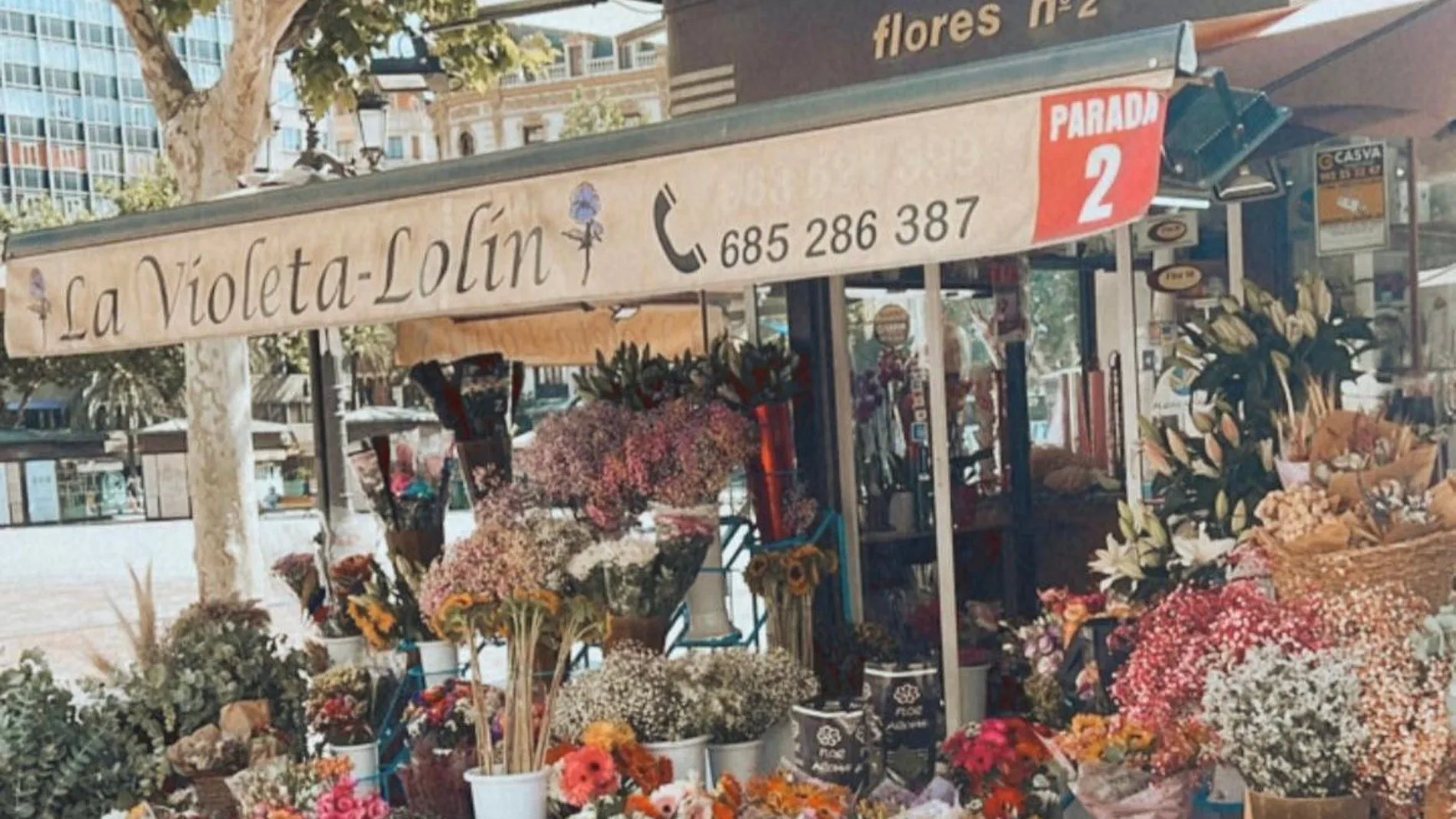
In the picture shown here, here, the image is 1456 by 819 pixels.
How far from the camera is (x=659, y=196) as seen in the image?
140 inches

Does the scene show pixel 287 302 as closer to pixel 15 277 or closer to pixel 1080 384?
pixel 15 277

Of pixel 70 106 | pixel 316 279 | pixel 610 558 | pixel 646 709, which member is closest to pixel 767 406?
pixel 610 558

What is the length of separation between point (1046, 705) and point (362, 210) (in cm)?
231

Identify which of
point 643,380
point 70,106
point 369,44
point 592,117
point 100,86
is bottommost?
point 643,380

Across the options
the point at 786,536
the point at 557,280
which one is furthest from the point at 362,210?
the point at 786,536

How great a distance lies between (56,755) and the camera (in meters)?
5.01

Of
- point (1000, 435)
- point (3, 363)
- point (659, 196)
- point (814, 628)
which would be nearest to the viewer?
point (659, 196)

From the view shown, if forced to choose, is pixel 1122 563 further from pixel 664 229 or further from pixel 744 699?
pixel 664 229

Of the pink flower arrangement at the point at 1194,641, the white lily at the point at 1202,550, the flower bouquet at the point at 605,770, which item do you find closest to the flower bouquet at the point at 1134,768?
the pink flower arrangement at the point at 1194,641

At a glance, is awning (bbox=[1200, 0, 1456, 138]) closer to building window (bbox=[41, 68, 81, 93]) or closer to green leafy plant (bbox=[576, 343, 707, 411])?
green leafy plant (bbox=[576, 343, 707, 411])

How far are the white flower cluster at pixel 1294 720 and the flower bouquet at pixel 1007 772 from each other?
0.81 meters

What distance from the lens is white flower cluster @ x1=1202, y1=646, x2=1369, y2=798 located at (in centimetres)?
316

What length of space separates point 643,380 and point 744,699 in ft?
4.61

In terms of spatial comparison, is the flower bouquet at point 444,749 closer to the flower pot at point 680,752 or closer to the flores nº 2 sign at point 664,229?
the flower pot at point 680,752
